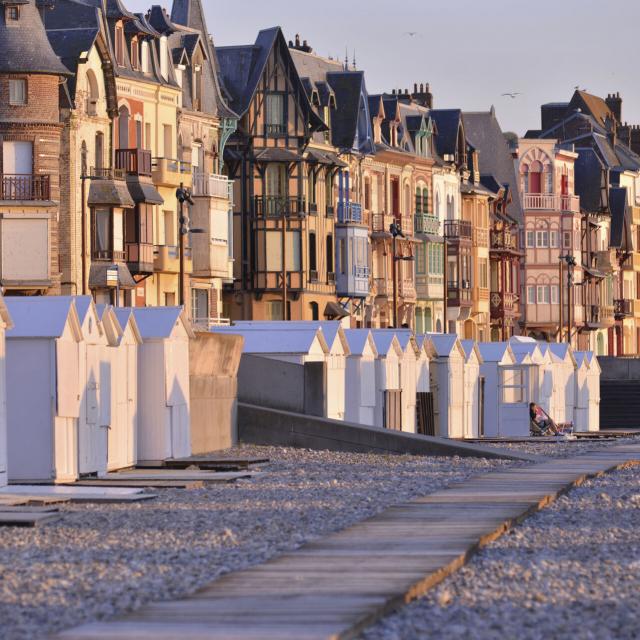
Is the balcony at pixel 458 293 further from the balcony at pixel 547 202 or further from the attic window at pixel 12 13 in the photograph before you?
the attic window at pixel 12 13

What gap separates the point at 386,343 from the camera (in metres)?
57.1

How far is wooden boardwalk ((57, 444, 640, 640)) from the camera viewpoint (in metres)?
15.0

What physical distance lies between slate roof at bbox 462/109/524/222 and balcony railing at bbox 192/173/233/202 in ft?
154

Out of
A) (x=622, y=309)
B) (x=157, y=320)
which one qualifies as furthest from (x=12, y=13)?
(x=622, y=309)

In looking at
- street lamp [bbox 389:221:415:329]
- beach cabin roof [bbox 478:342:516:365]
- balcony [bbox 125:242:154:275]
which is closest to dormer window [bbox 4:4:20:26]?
balcony [bbox 125:242:154:275]

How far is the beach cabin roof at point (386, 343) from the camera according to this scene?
5666 cm

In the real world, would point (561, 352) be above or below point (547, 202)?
below

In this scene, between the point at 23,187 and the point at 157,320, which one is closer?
the point at 157,320

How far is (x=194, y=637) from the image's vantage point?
1459 centimetres

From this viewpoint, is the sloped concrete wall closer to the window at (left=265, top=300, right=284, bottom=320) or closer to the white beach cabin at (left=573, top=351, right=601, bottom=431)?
the white beach cabin at (left=573, top=351, right=601, bottom=431)

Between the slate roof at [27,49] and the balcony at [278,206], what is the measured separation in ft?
71.6

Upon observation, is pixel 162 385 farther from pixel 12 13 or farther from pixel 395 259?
pixel 395 259

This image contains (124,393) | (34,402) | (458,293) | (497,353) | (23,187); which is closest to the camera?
(34,402)

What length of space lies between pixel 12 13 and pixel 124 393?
99.2 ft
